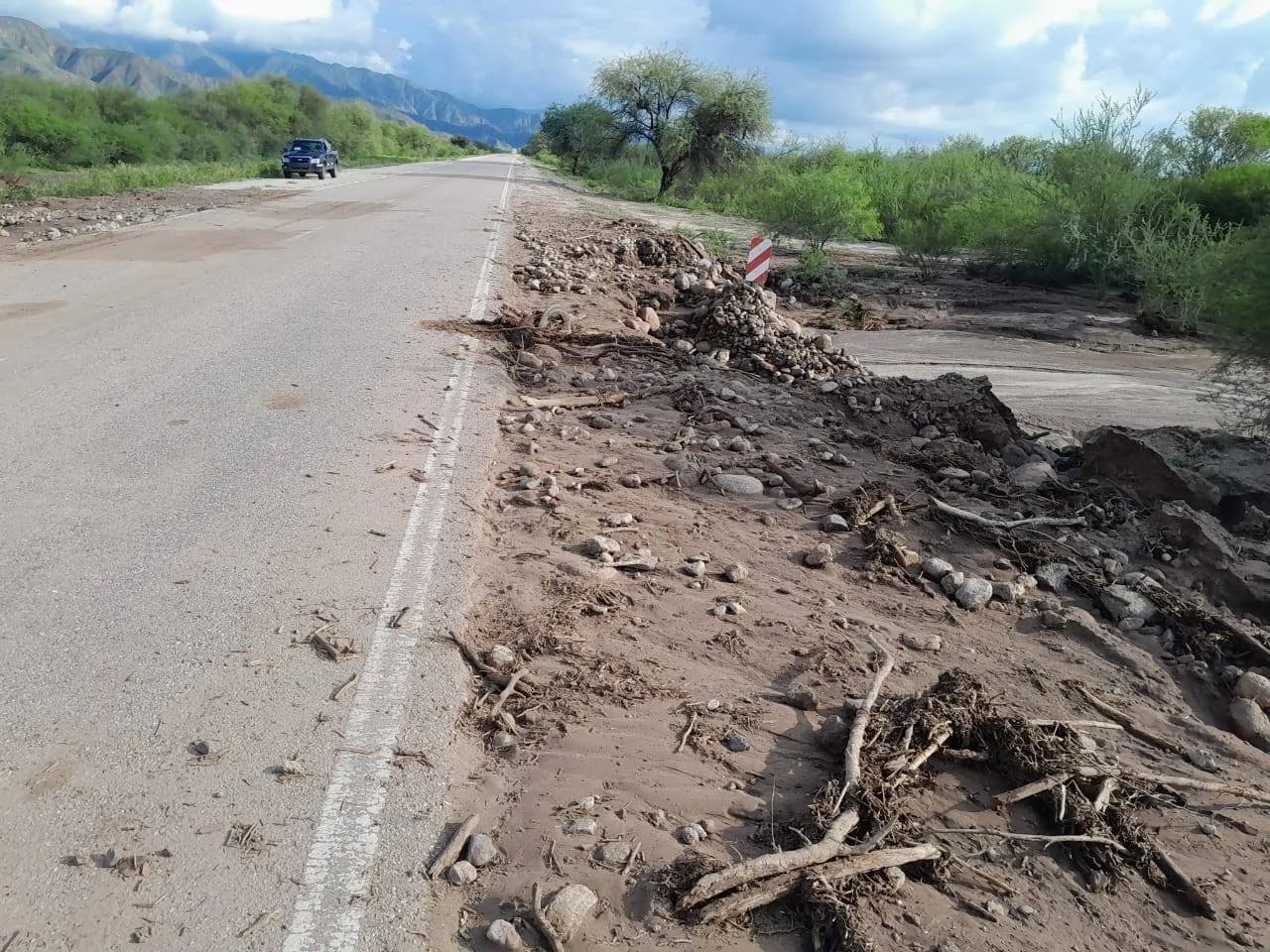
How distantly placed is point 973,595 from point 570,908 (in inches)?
132

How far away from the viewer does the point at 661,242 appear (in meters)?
17.3

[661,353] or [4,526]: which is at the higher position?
[661,353]

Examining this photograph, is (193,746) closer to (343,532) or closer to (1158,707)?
(343,532)

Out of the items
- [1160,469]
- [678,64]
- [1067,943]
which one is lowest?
[1067,943]

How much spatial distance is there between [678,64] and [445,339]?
37.0 m

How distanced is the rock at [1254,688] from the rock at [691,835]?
10.6 ft

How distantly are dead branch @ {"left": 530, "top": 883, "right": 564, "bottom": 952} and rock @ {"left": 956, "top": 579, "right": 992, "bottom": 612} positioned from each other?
10.8 ft

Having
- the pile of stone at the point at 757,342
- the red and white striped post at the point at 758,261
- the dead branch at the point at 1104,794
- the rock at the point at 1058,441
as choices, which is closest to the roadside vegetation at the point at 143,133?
the red and white striped post at the point at 758,261

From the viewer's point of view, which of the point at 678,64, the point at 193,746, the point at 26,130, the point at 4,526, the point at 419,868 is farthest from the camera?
the point at 678,64

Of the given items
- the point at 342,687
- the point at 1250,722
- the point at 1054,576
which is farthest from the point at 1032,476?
the point at 342,687

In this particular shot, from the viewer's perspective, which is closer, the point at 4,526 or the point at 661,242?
the point at 4,526

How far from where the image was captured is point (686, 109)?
41.3m

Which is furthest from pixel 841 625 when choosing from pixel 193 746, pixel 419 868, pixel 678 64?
pixel 678 64

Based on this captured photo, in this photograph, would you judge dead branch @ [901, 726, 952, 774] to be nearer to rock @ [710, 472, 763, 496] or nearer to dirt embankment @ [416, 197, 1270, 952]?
dirt embankment @ [416, 197, 1270, 952]
